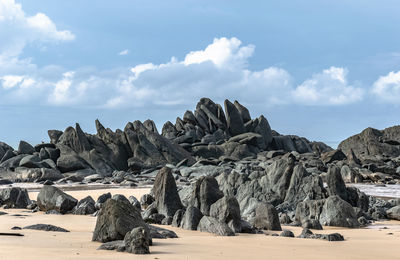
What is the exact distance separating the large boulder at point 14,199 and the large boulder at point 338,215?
33.7 feet

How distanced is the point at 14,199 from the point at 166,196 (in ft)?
22.2

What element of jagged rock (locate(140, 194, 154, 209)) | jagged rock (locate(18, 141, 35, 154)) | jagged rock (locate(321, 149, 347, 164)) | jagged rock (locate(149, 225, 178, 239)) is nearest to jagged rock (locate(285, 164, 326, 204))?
jagged rock (locate(140, 194, 154, 209))

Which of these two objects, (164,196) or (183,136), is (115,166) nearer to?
(183,136)

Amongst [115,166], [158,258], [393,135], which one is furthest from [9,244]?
[393,135]

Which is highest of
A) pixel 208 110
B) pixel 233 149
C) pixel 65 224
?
pixel 208 110

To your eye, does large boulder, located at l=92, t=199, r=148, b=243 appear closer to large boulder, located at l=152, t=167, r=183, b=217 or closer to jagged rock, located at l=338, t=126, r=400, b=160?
large boulder, located at l=152, t=167, r=183, b=217

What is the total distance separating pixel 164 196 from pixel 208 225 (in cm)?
385

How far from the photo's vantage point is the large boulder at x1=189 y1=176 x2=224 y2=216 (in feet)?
42.8

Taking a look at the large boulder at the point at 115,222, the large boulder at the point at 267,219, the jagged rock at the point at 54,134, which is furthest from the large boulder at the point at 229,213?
the jagged rock at the point at 54,134

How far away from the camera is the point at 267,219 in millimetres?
11578

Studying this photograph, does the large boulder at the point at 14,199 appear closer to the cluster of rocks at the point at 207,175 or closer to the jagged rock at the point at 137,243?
the cluster of rocks at the point at 207,175

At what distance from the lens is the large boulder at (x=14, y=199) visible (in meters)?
17.5

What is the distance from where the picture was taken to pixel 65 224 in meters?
11.6

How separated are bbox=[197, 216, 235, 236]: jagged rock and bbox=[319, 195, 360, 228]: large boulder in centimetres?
425
